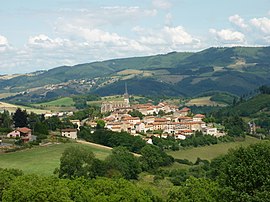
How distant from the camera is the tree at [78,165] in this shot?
189ft

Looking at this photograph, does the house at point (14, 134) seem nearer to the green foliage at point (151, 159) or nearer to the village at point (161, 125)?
the green foliage at point (151, 159)

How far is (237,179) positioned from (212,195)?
3632 mm

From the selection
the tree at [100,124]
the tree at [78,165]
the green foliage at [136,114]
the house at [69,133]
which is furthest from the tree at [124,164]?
the green foliage at [136,114]

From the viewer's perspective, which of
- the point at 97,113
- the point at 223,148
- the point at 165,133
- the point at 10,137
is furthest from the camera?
the point at 97,113

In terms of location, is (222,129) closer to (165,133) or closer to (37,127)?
(165,133)

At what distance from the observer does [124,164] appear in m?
66.1

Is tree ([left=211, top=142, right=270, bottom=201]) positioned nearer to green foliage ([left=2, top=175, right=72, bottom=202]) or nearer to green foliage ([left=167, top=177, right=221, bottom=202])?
green foliage ([left=167, top=177, right=221, bottom=202])

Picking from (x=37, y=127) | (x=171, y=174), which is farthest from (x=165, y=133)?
(x=171, y=174)

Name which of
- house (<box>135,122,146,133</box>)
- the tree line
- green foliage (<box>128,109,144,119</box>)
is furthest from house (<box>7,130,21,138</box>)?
green foliage (<box>128,109,144,119</box>)

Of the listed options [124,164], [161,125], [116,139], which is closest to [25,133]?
[116,139]

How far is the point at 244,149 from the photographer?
35.7 m

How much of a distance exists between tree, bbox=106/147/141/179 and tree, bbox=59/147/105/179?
2837mm

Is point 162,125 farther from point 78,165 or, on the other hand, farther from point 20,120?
point 78,165

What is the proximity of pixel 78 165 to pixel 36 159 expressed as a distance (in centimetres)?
1410
